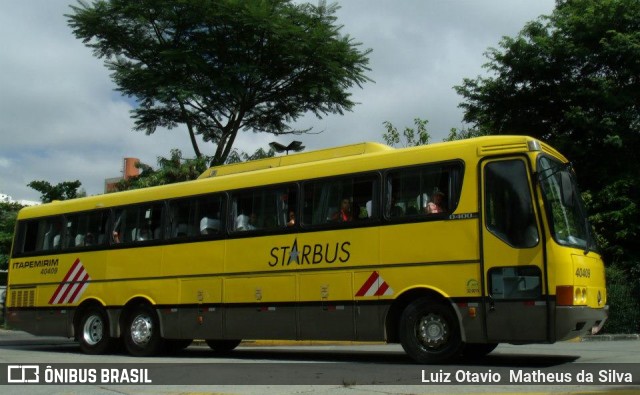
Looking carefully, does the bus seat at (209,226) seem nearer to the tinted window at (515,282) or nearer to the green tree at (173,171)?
the tinted window at (515,282)

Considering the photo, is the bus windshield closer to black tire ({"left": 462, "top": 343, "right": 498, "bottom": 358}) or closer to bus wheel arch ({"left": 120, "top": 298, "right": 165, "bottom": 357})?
black tire ({"left": 462, "top": 343, "right": 498, "bottom": 358})

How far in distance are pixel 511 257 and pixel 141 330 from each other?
7.87 m

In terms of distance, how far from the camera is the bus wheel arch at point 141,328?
14273mm

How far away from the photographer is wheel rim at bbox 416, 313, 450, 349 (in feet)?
34.6

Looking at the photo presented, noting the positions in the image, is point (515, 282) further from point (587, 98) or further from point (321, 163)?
point (587, 98)

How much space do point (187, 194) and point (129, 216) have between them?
1.70 m

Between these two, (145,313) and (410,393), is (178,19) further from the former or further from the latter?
(410,393)

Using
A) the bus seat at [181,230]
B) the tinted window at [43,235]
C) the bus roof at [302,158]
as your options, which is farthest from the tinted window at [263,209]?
the tinted window at [43,235]

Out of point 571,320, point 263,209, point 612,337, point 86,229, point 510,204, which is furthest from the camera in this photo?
point 612,337

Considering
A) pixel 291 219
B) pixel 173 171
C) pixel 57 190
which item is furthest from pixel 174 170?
pixel 291 219

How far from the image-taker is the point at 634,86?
2445 cm

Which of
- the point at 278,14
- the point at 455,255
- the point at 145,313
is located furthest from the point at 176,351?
the point at 278,14

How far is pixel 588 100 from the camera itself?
24.8 metres

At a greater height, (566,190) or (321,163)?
(321,163)
